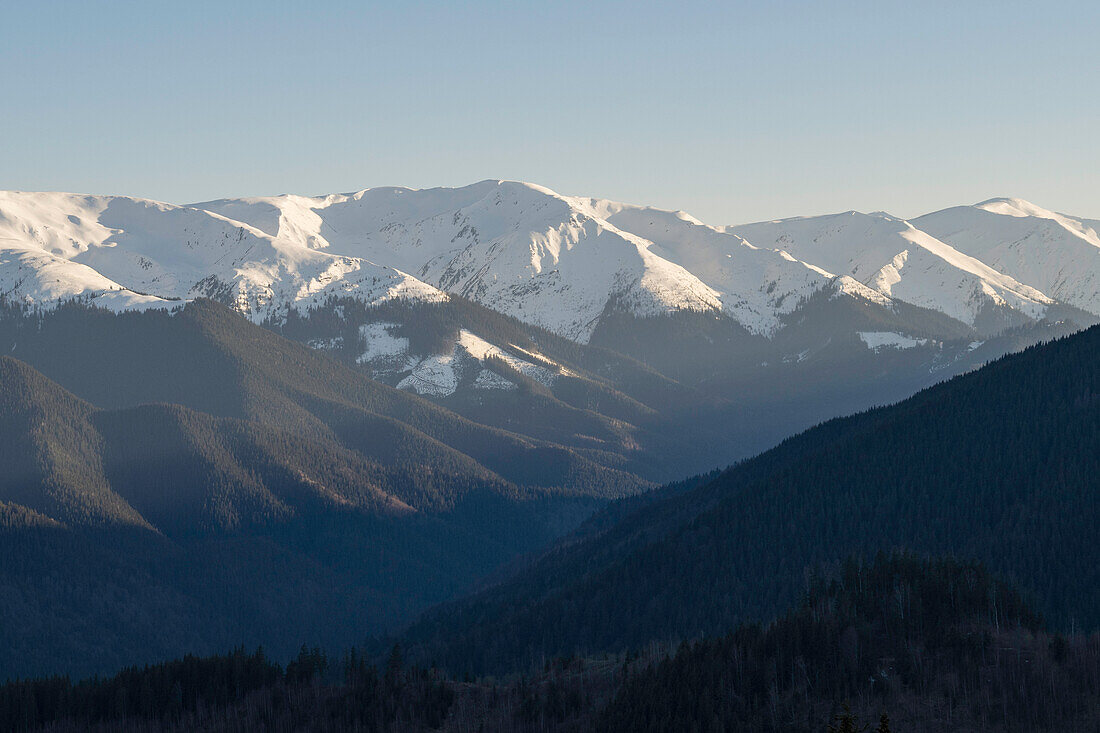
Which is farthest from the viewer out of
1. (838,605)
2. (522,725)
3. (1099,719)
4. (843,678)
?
(838,605)

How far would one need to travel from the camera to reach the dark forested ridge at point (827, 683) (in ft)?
506

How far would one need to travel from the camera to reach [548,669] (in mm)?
197000

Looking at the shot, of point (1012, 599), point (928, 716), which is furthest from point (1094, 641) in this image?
point (928, 716)

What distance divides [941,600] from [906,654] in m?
17.5

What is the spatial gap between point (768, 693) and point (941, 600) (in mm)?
30837

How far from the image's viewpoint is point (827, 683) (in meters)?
163

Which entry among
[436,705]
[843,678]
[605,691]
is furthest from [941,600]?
[436,705]

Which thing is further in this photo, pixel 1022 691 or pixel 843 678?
pixel 843 678

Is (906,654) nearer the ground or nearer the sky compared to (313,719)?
nearer the sky

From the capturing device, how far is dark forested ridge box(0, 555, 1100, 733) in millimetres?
154375

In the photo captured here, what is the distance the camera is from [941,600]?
591ft

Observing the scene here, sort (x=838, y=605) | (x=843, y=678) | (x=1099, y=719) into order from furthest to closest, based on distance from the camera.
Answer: (x=838, y=605)
(x=843, y=678)
(x=1099, y=719)

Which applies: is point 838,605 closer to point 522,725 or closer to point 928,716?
point 928,716

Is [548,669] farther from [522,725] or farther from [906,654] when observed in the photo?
[906,654]
